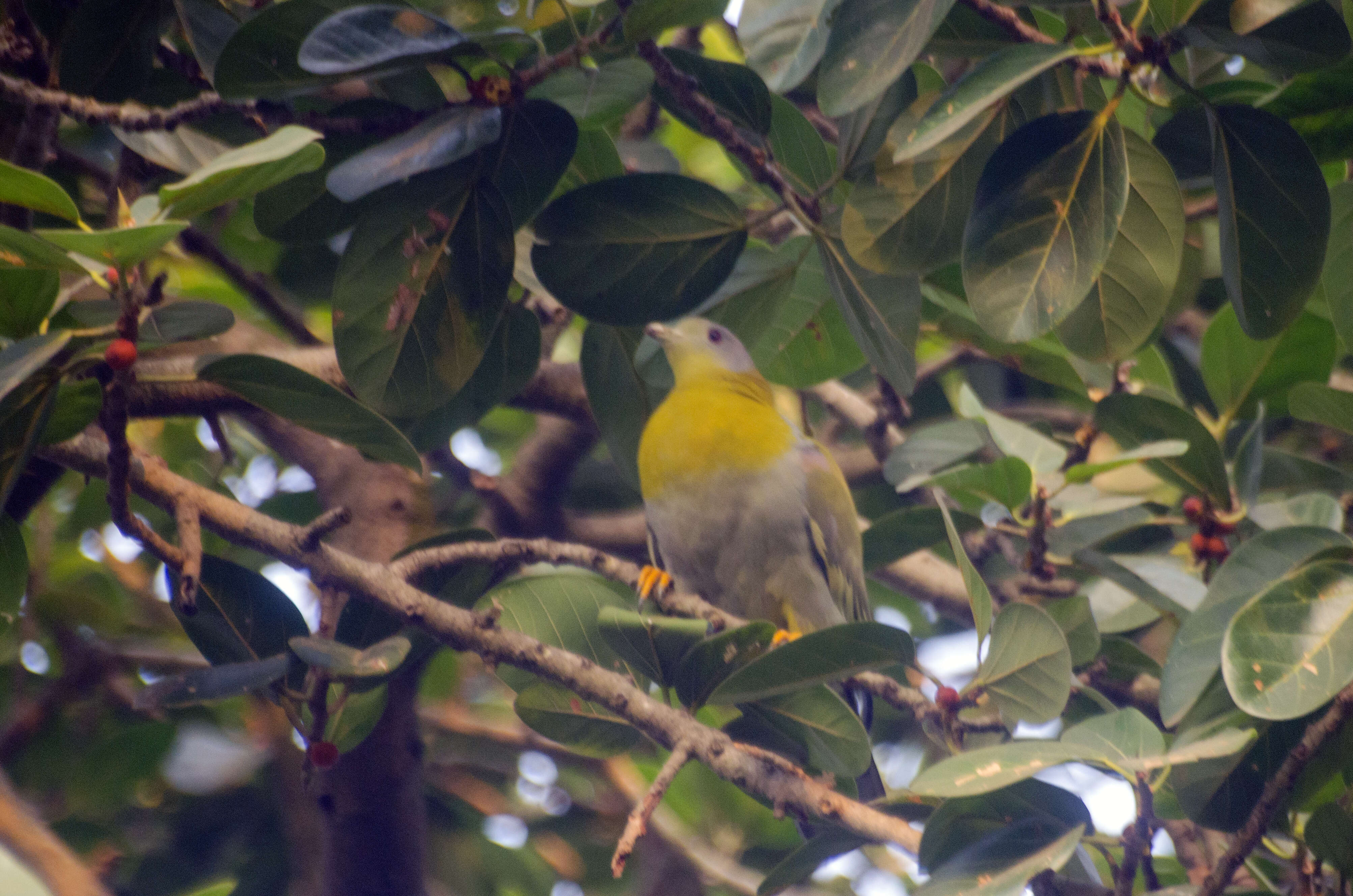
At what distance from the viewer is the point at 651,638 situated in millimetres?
1604

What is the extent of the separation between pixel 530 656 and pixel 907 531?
1.04 m

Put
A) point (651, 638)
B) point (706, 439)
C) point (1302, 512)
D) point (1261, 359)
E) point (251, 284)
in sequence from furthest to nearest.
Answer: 1. point (706, 439)
2. point (251, 284)
3. point (1261, 359)
4. point (1302, 512)
5. point (651, 638)

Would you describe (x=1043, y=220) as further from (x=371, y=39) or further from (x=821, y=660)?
(x=371, y=39)

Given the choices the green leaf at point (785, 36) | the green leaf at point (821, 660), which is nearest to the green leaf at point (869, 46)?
the green leaf at point (785, 36)

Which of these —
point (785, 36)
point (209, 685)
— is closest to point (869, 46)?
point (785, 36)

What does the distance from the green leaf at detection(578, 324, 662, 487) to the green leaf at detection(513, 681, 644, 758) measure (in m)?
0.76

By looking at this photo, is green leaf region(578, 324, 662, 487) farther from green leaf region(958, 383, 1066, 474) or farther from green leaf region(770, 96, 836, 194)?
green leaf region(958, 383, 1066, 474)

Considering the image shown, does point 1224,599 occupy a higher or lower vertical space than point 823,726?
higher

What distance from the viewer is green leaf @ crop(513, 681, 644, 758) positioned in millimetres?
1733

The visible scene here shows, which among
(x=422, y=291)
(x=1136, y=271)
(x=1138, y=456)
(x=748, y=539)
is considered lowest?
(x=748, y=539)

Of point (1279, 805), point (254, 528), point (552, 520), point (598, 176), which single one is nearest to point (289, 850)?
point (552, 520)

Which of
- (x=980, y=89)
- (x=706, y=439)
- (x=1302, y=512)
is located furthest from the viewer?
(x=706, y=439)

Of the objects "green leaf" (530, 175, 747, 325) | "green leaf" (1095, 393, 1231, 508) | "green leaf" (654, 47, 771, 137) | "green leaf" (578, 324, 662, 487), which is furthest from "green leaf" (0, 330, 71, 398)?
"green leaf" (1095, 393, 1231, 508)

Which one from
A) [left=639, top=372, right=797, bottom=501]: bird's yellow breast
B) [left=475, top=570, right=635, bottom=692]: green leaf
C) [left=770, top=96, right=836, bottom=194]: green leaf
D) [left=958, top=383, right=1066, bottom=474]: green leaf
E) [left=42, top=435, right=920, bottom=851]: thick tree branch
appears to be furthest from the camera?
[left=639, top=372, right=797, bottom=501]: bird's yellow breast
